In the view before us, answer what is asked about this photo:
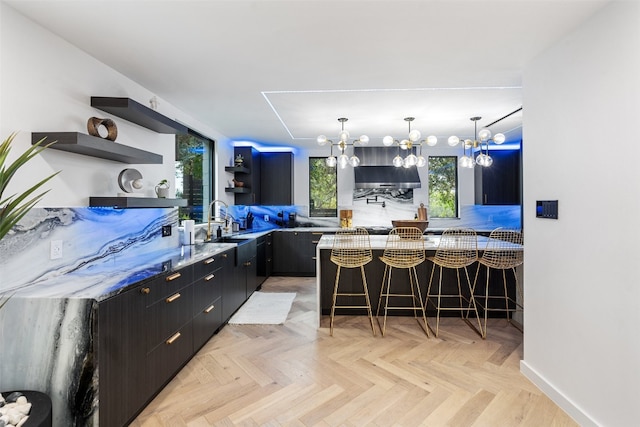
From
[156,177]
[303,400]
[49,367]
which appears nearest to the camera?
[49,367]

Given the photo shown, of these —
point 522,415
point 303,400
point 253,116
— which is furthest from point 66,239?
point 522,415

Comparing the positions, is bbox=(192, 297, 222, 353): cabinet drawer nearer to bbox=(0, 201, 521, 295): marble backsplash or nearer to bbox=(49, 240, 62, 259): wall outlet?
bbox=(0, 201, 521, 295): marble backsplash

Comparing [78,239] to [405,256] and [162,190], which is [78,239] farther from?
[405,256]

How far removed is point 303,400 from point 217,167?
375cm

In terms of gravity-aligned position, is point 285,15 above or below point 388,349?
above

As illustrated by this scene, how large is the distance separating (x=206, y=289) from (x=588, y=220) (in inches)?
117

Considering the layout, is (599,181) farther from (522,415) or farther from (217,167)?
(217,167)

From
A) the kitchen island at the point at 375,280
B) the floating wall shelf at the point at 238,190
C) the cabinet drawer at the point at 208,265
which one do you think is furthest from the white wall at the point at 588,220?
the floating wall shelf at the point at 238,190

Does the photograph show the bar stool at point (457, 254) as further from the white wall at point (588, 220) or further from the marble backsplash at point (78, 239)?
the marble backsplash at point (78, 239)

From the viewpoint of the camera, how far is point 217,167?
491 cm

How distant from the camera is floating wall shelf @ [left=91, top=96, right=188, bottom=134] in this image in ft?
7.77

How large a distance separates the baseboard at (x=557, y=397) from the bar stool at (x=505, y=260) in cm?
71

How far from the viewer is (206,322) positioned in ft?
9.57

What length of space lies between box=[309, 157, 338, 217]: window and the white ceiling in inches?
108
